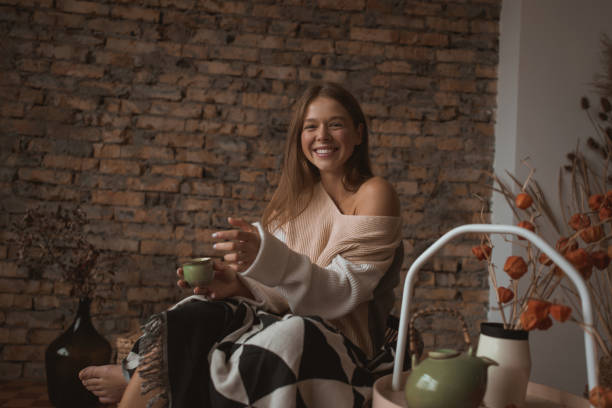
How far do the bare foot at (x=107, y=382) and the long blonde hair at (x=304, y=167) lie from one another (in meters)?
0.75

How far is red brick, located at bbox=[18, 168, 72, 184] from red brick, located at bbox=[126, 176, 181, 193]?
0.35m

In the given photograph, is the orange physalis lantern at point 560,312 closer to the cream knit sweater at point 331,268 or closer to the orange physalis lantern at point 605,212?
the orange physalis lantern at point 605,212

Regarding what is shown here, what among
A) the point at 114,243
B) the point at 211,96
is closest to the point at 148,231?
the point at 114,243

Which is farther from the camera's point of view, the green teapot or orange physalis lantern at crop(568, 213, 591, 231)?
orange physalis lantern at crop(568, 213, 591, 231)

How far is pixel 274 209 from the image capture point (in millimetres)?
1888

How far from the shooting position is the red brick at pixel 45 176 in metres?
2.68

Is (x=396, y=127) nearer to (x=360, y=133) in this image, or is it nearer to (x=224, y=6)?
(x=360, y=133)

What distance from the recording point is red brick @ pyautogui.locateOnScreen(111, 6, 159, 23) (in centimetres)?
276

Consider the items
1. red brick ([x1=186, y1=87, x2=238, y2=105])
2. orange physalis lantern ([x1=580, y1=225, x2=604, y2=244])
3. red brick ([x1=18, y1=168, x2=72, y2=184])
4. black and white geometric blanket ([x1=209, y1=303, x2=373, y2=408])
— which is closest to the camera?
orange physalis lantern ([x1=580, y1=225, x2=604, y2=244])

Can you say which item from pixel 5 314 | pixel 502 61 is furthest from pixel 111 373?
pixel 502 61

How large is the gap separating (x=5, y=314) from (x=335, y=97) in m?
2.23

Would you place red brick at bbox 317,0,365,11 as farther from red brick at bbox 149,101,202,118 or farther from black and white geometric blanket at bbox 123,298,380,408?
black and white geometric blanket at bbox 123,298,380,408

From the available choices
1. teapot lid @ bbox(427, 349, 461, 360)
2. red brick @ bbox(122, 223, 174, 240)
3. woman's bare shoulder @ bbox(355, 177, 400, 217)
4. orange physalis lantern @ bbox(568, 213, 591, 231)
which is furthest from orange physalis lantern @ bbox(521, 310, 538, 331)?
red brick @ bbox(122, 223, 174, 240)

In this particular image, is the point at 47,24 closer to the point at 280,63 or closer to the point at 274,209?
the point at 280,63
